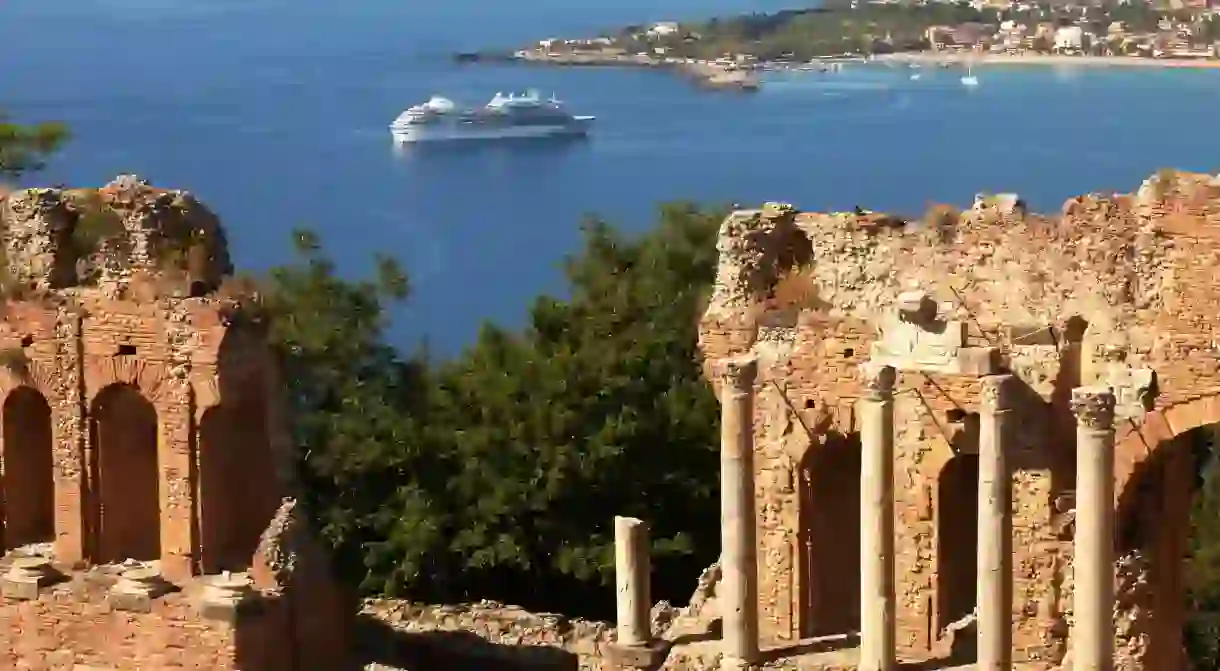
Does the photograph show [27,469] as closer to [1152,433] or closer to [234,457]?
[234,457]

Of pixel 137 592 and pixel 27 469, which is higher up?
pixel 27 469

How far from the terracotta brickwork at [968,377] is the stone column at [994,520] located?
0.63m

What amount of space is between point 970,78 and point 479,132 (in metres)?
32.4

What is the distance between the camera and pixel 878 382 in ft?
52.5

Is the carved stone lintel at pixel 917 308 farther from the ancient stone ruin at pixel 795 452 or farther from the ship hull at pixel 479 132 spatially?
the ship hull at pixel 479 132

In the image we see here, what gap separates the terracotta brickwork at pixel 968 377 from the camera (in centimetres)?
1516

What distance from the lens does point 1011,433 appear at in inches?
606

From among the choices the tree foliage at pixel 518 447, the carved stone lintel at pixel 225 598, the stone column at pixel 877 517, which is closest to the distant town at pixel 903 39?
the tree foliage at pixel 518 447

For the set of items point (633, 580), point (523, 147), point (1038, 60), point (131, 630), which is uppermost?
point (1038, 60)

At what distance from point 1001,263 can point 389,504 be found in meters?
11.9

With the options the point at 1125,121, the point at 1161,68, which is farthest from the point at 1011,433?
the point at 1161,68

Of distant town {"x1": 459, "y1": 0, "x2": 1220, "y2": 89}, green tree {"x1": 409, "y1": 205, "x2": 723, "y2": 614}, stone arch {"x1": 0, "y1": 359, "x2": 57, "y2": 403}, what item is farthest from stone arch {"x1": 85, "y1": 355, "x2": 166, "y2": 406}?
distant town {"x1": 459, "y1": 0, "x2": 1220, "y2": 89}

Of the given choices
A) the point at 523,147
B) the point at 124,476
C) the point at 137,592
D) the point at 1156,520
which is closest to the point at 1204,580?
the point at 1156,520

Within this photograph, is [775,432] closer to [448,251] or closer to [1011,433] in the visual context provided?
[1011,433]
